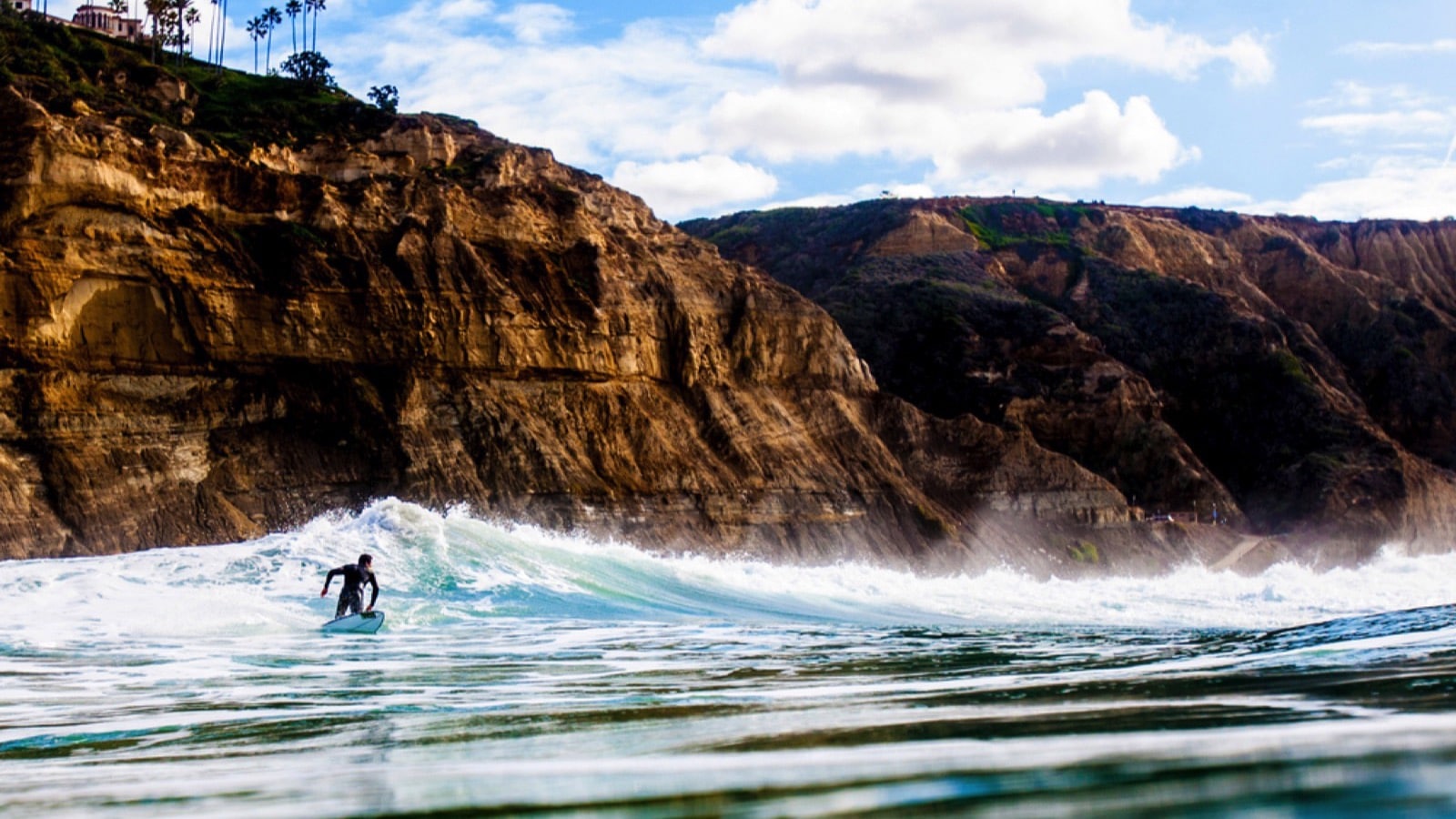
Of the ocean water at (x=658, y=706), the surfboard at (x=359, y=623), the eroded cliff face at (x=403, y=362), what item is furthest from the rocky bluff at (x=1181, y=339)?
the surfboard at (x=359, y=623)

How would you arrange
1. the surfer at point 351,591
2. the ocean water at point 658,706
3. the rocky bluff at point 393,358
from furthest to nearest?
the rocky bluff at point 393,358 → the surfer at point 351,591 → the ocean water at point 658,706

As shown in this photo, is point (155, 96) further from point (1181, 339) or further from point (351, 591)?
point (1181, 339)

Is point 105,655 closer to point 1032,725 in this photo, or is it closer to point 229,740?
point 229,740

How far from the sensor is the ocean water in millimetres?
6035

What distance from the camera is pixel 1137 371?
266ft

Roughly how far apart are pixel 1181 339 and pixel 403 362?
180 feet

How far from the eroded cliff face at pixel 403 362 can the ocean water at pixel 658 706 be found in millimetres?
12335

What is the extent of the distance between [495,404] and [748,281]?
15.2 meters

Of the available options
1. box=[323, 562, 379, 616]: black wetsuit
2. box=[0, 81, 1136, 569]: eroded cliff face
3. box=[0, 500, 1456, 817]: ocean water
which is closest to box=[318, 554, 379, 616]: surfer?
box=[323, 562, 379, 616]: black wetsuit

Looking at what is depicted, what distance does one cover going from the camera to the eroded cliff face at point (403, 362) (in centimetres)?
3541

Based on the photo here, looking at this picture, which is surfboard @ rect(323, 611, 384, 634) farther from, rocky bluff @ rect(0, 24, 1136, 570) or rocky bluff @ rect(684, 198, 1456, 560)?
rocky bluff @ rect(684, 198, 1456, 560)

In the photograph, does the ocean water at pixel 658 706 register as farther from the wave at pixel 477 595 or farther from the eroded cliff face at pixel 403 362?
the eroded cliff face at pixel 403 362

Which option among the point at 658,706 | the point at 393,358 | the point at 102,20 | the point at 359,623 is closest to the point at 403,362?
the point at 393,358

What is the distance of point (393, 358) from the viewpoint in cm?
4125
